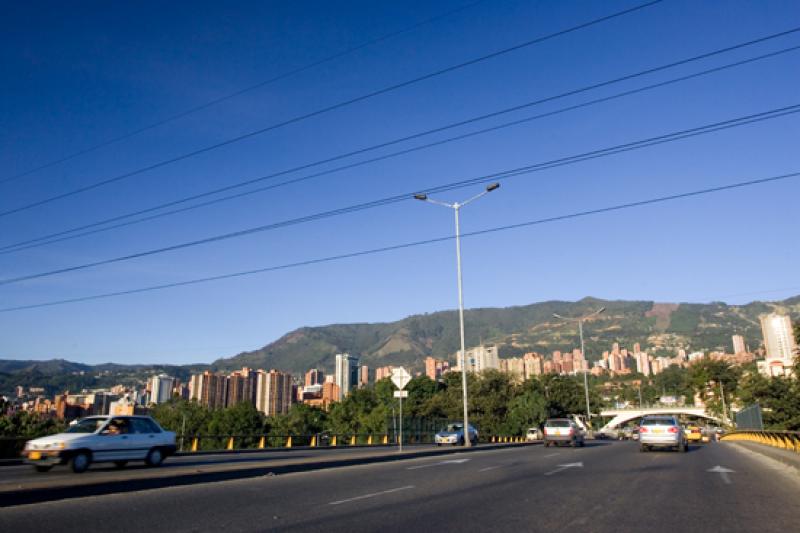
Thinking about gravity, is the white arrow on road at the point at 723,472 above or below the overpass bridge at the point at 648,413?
above

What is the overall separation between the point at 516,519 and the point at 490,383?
6394 cm

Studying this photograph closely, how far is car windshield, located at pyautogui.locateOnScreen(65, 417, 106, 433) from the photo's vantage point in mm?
16906

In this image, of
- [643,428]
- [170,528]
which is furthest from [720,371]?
[170,528]

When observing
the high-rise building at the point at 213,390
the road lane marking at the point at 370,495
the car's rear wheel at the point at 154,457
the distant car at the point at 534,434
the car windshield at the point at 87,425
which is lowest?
the distant car at the point at 534,434

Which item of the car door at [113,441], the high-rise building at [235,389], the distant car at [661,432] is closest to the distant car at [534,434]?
the distant car at [661,432]

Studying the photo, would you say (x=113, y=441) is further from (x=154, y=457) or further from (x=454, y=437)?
(x=454, y=437)

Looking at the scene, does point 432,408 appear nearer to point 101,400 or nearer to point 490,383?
point 490,383

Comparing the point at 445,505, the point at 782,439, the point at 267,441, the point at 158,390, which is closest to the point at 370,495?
the point at 445,505

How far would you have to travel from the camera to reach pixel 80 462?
632 inches

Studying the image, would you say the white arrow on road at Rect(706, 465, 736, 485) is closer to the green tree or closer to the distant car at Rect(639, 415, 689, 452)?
the distant car at Rect(639, 415, 689, 452)

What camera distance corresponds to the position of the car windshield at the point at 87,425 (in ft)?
55.5

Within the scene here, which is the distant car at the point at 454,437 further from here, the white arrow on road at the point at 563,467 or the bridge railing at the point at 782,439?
the white arrow on road at the point at 563,467

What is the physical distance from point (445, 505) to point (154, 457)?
464 inches

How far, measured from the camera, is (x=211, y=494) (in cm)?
1200
